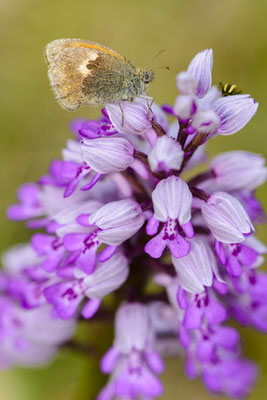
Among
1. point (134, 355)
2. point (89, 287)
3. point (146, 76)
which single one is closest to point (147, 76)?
point (146, 76)

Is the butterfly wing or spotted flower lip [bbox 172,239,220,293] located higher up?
the butterfly wing

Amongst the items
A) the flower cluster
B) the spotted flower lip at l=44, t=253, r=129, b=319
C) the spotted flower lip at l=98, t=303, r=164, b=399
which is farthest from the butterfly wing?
the spotted flower lip at l=98, t=303, r=164, b=399

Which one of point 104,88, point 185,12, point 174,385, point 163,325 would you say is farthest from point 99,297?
point 185,12

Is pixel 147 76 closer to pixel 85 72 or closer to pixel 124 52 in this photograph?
pixel 85 72

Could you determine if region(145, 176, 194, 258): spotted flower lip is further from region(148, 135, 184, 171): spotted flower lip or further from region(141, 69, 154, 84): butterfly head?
region(141, 69, 154, 84): butterfly head

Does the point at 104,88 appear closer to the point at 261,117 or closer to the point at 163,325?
the point at 163,325

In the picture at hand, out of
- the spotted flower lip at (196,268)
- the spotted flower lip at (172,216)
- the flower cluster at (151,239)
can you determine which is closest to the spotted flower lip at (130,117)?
the flower cluster at (151,239)

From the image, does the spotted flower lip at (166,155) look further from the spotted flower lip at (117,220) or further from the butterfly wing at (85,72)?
the butterfly wing at (85,72)
